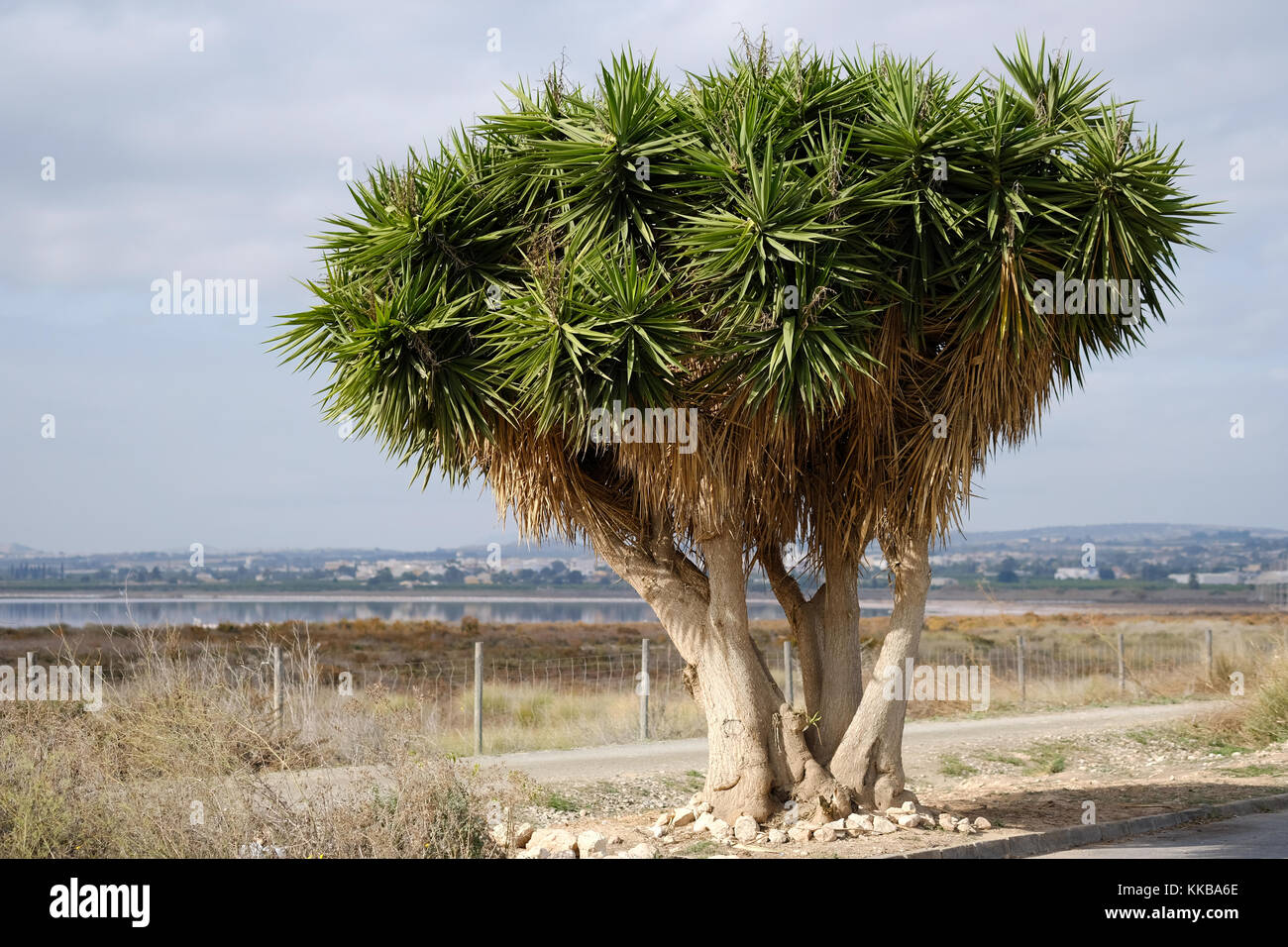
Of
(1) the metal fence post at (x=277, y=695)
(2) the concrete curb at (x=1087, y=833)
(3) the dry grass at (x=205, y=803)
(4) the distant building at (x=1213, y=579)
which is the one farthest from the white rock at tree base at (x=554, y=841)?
(4) the distant building at (x=1213, y=579)

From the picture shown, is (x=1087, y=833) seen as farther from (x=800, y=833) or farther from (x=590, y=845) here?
(x=590, y=845)

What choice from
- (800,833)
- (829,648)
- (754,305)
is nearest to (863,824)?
(800,833)

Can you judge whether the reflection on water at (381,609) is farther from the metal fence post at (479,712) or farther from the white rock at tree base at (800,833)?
the white rock at tree base at (800,833)

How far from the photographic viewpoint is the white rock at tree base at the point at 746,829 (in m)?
9.71

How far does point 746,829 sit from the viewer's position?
32.1 ft

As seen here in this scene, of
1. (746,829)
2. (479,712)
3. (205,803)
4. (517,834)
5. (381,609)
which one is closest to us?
(205,803)

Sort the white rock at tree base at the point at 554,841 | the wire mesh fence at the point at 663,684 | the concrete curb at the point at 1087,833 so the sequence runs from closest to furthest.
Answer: the white rock at tree base at the point at 554,841 < the concrete curb at the point at 1087,833 < the wire mesh fence at the point at 663,684

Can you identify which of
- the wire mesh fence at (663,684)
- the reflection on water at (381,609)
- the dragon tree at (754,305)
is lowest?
the reflection on water at (381,609)

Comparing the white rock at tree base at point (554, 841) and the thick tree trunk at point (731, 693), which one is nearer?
the white rock at tree base at point (554, 841)

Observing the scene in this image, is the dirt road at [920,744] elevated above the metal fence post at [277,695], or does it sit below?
below

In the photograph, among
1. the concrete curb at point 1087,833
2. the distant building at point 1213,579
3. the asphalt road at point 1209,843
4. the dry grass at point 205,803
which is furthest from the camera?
the distant building at point 1213,579

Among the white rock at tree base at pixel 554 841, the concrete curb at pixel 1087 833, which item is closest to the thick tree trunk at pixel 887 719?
the concrete curb at pixel 1087 833

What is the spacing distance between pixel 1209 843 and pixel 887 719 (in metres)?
3.12

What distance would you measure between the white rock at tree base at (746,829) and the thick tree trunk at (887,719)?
1.00 m
